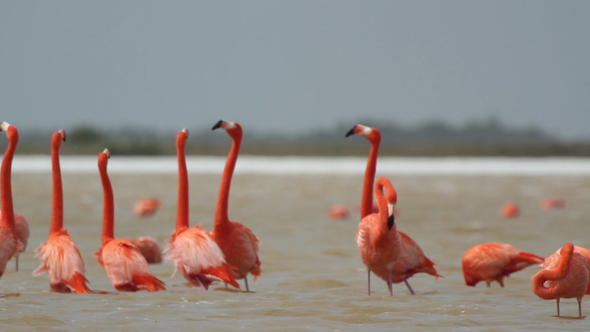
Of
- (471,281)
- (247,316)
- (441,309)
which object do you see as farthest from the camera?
(471,281)

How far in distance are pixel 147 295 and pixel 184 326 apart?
1010 millimetres

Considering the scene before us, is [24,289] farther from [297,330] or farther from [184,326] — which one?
[297,330]

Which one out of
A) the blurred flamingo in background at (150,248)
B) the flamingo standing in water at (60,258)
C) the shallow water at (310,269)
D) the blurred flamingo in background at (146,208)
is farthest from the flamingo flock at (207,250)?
the blurred flamingo in background at (146,208)

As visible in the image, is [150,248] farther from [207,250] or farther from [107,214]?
[207,250]

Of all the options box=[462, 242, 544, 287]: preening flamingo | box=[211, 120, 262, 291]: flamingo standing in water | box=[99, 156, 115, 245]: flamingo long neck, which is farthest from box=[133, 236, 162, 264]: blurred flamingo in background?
box=[462, 242, 544, 287]: preening flamingo

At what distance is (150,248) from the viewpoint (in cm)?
766

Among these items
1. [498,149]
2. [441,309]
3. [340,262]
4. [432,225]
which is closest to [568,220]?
[432,225]

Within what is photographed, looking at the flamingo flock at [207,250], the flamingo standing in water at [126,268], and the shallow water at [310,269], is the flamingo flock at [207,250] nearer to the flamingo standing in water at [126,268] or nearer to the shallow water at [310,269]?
the flamingo standing in water at [126,268]

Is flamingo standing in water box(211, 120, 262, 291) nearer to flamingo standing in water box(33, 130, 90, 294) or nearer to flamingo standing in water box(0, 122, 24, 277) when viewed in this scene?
flamingo standing in water box(33, 130, 90, 294)

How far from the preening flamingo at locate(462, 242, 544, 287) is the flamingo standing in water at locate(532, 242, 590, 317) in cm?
133

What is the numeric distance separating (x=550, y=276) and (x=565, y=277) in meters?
0.09

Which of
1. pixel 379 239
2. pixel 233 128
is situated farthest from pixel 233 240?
pixel 379 239

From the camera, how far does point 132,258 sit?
19.2 feet

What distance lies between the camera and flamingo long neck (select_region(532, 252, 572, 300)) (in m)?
5.12
